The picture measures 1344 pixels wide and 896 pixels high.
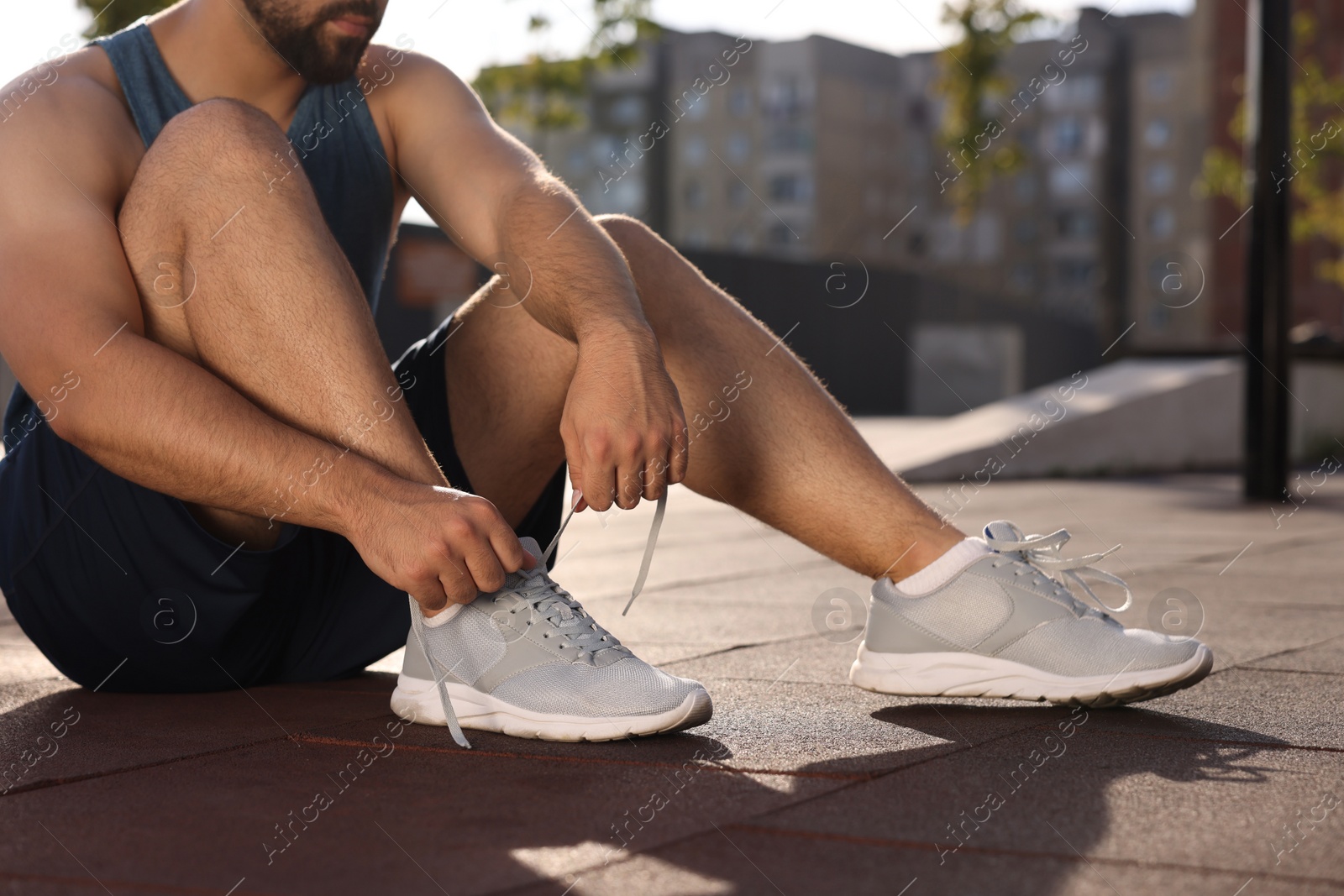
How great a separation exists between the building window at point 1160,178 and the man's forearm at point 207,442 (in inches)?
2284

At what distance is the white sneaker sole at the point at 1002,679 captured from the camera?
194 cm

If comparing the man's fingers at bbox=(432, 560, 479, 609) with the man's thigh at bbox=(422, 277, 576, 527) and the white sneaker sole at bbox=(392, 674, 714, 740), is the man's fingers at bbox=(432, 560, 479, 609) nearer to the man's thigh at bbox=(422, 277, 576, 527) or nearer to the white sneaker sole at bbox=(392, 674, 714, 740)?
Result: the white sneaker sole at bbox=(392, 674, 714, 740)

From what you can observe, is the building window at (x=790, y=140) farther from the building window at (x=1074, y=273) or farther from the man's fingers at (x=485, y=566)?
the man's fingers at (x=485, y=566)

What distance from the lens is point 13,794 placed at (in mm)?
1531

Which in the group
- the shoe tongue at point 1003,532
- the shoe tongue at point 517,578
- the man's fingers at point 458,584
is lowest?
the shoe tongue at point 1003,532

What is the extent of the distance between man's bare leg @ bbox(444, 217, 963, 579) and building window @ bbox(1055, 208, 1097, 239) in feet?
197

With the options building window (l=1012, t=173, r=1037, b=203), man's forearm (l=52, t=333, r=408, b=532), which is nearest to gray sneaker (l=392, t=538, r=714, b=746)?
man's forearm (l=52, t=333, r=408, b=532)

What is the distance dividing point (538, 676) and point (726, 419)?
0.47 m

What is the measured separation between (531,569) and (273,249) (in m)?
0.49

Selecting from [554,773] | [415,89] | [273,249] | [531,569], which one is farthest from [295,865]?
[415,89]

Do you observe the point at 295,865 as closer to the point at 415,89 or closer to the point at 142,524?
the point at 142,524

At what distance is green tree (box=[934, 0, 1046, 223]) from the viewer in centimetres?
1512

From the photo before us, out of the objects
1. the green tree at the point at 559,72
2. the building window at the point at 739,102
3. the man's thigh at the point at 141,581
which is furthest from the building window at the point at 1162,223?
the man's thigh at the point at 141,581

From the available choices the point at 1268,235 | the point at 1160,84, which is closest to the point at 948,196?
the point at 1160,84
